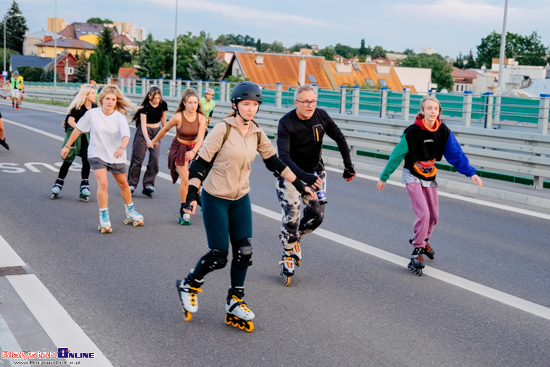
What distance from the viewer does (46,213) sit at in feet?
35.5

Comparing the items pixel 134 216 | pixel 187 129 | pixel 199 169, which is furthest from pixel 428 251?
pixel 187 129

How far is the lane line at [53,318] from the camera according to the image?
5.27 m

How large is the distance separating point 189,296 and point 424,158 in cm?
324

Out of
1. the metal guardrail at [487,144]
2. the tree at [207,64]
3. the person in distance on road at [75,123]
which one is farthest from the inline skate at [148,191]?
the tree at [207,64]

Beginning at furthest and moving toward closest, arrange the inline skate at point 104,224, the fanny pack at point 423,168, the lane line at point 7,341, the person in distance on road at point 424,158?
the inline skate at point 104,224 → the fanny pack at point 423,168 → the person in distance on road at point 424,158 → the lane line at point 7,341

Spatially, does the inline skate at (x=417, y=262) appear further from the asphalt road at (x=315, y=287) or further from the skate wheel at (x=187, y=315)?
the skate wheel at (x=187, y=315)

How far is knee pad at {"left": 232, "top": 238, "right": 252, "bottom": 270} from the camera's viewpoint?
5.91 metres

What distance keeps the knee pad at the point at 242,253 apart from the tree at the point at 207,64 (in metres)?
87.3

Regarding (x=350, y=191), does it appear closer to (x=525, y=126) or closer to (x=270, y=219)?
(x=270, y=219)

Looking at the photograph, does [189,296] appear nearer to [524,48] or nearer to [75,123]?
[75,123]

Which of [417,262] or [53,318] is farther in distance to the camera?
[417,262]

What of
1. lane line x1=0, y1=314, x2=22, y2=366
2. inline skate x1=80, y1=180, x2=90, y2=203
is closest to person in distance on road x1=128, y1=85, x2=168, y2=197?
inline skate x1=80, y1=180, x2=90, y2=203

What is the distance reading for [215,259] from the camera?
5.90 meters

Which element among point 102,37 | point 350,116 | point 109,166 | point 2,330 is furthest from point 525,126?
point 102,37
